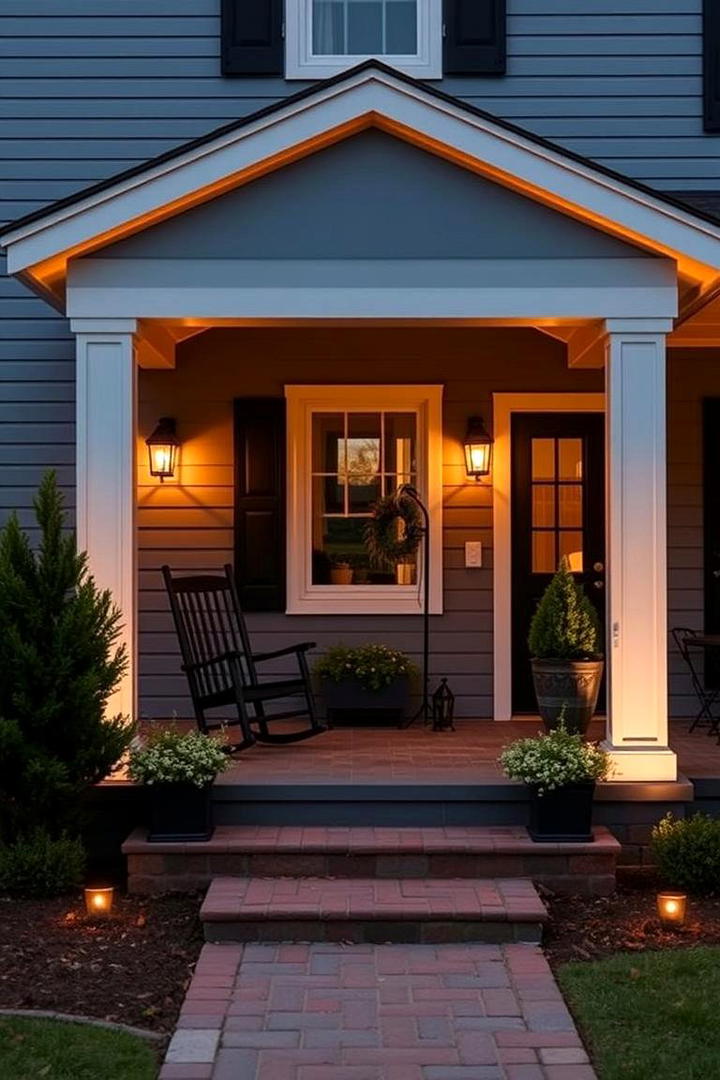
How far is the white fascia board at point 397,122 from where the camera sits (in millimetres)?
5547

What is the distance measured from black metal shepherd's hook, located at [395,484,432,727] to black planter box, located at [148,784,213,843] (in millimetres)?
2299

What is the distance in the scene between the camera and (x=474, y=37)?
7.49 meters

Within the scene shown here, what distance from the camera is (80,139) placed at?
752 centimetres

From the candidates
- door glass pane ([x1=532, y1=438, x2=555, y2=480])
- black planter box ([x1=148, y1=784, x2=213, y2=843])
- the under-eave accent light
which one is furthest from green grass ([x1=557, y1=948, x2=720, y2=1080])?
door glass pane ([x1=532, y1=438, x2=555, y2=480])

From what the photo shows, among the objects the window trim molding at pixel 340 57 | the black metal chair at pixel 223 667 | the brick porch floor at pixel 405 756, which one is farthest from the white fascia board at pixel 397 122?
the brick porch floor at pixel 405 756

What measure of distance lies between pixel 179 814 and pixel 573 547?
3.45 metres

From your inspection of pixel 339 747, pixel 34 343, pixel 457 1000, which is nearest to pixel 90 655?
pixel 339 747

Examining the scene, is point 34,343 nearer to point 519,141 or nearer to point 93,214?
point 93,214

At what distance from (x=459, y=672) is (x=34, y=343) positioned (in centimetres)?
332

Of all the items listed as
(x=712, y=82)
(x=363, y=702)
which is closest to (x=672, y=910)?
(x=363, y=702)

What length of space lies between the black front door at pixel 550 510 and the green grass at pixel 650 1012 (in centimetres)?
334

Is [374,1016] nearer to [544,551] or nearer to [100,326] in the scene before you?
[100,326]

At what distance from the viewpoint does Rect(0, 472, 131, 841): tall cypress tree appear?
5219mm

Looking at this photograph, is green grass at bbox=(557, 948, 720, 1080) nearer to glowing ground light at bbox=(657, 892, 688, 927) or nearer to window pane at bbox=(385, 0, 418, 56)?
glowing ground light at bbox=(657, 892, 688, 927)
